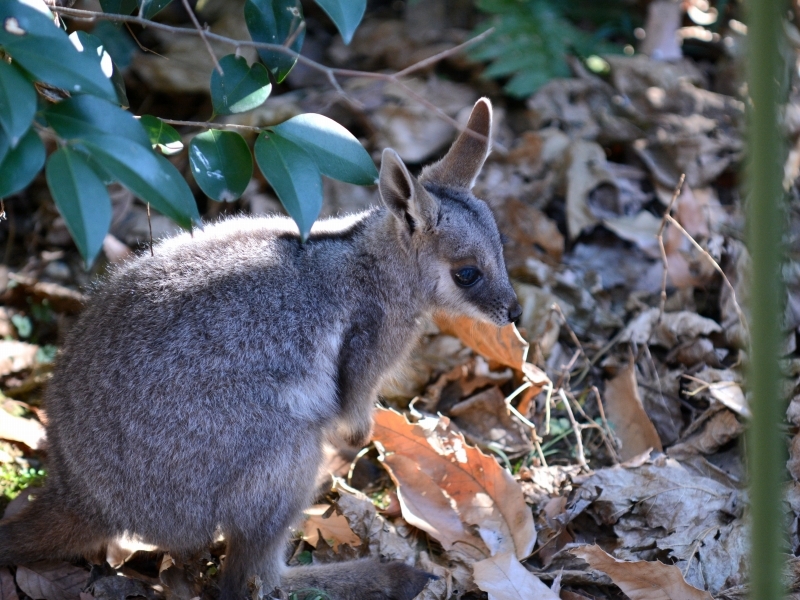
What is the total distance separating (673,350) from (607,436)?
79 cm

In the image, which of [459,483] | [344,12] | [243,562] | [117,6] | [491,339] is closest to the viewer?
[344,12]

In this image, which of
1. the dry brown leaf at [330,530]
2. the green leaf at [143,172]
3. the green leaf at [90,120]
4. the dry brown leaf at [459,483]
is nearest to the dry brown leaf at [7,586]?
the dry brown leaf at [330,530]

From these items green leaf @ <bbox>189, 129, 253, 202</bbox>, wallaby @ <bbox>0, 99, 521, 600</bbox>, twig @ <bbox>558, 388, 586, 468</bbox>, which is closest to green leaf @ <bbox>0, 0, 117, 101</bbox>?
green leaf @ <bbox>189, 129, 253, 202</bbox>

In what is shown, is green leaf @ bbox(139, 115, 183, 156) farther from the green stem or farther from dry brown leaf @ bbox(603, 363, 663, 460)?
dry brown leaf @ bbox(603, 363, 663, 460)

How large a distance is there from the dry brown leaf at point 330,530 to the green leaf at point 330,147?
1.94m

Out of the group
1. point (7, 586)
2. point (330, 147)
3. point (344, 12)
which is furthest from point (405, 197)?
point (7, 586)

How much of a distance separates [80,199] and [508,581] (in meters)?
2.37

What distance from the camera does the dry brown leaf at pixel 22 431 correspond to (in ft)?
15.0

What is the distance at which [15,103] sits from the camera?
2439 mm

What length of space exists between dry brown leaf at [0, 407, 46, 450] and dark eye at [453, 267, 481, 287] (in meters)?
2.48

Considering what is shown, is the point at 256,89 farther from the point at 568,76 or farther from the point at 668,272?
the point at 568,76

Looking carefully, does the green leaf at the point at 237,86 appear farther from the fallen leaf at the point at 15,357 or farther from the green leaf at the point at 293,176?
the fallen leaf at the point at 15,357

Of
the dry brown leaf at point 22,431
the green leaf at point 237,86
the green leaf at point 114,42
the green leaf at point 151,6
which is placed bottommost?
the dry brown leaf at point 22,431

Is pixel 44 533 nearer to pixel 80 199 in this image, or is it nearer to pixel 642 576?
A: pixel 80 199
